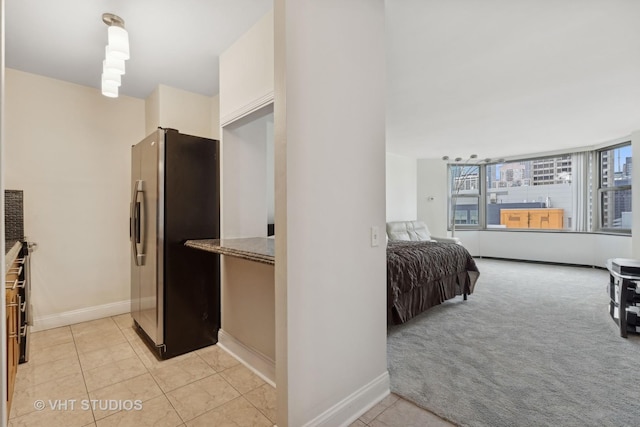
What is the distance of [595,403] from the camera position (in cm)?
177

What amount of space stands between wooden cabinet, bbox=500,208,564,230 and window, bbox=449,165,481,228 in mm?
617

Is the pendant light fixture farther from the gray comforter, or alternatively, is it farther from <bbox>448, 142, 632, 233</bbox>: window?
<bbox>448, 142, 632, 233</bbox>: window

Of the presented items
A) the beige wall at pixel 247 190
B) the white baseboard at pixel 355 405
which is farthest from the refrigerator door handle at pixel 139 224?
the white baseboard at pixel 355 405

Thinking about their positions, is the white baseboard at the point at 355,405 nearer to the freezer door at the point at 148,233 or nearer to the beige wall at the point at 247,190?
the beige wall at the point at 247,190

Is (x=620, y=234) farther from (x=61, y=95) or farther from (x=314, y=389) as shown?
(x=61, y=95)

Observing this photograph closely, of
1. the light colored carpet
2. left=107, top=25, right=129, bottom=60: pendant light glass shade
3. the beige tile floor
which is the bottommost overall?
the beige tile floor

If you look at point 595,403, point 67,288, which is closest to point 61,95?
point 67,288

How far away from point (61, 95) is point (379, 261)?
3.61 meters

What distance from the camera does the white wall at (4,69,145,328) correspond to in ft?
9.38

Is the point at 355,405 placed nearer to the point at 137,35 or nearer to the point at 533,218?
the point at 137,35

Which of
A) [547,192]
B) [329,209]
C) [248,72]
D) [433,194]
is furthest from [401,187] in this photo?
[329,209]

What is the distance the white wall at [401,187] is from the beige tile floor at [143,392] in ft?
15.8

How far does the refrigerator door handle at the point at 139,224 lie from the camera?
2.52 m

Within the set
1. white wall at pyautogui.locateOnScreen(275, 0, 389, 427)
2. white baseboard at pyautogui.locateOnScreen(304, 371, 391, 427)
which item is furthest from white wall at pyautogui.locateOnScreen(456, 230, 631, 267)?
white wall at pyautogui.locateOnScreen(275, 0, 389, 427)
